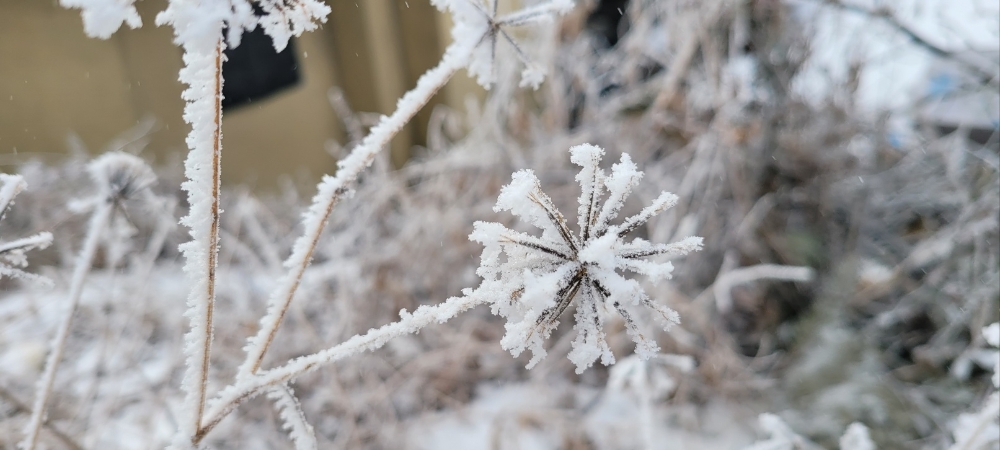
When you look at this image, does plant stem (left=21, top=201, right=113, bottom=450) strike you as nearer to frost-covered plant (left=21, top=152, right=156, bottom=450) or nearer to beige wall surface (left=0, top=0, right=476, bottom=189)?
frost-covered plant (left=21, top=152, right=156, bottom=450)

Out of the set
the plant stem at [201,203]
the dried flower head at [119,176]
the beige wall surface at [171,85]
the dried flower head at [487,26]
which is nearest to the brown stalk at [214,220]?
the plant stem at [201,203]

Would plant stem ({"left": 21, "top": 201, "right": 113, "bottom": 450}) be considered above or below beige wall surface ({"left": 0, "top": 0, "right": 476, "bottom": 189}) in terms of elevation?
below

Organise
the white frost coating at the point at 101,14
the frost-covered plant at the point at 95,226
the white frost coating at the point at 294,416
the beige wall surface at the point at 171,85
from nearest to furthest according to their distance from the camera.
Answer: the white frost coating at the point at 101,14 < the white frost coating at the point at 294,416 < the frost-covered plant at the point at 95,226 < the beige wall surface at the point at 171,85

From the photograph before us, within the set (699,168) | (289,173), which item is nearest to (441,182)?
(699,168)

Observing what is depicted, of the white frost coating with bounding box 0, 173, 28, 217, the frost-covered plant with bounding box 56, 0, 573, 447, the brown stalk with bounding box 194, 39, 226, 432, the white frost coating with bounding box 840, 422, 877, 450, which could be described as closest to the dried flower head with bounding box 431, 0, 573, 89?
the frost-covered plant with bounding box 56, 0, 573, 447

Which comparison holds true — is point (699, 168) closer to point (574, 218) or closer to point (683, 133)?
point (683, 133)

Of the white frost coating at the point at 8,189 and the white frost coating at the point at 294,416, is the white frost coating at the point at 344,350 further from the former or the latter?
the white frost coating at the point at 8,189
